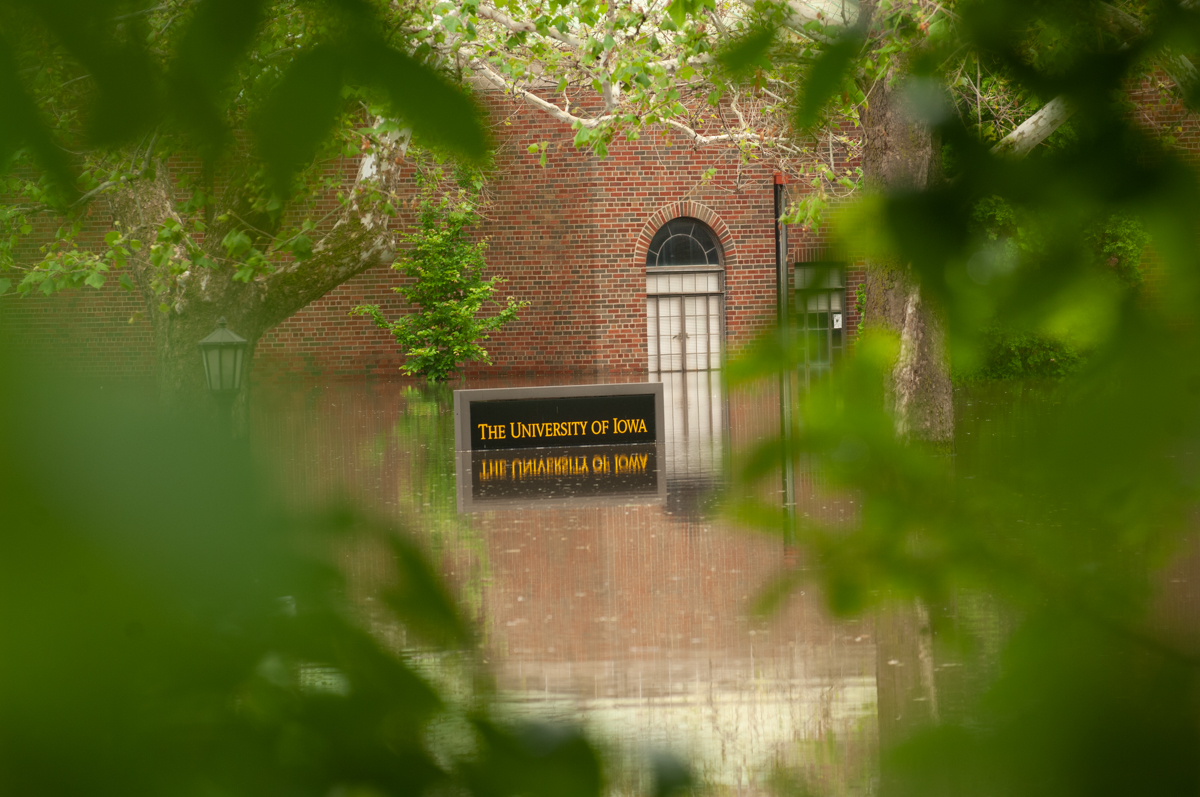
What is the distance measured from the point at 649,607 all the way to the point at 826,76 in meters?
4.74

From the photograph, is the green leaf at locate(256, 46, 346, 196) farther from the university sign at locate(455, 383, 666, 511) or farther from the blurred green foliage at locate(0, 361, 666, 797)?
the university sign at locate(455, 383, 666, 511)

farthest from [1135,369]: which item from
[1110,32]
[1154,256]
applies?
[1110,32]

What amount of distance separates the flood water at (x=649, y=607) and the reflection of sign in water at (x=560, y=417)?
2.20ft

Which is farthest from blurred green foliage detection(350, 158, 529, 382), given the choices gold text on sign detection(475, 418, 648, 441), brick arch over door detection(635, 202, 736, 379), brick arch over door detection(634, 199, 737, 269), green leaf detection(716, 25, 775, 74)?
green leaf detection(716, 25, 775, 74)

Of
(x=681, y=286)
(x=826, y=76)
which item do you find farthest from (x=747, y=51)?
(x=681, y=286)

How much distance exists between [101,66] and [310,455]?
0.75 feet

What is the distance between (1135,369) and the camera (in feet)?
1.60

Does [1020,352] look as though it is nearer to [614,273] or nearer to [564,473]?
[564,473]

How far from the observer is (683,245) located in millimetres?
18547

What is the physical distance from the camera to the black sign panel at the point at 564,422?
34.8 ft

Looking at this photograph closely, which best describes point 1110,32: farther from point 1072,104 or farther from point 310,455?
point 310,455

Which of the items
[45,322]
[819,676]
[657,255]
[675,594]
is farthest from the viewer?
[657,255]

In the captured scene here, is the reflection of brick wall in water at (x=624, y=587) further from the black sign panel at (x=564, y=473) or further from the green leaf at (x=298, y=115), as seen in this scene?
the green leaf at (x=298, y=115)

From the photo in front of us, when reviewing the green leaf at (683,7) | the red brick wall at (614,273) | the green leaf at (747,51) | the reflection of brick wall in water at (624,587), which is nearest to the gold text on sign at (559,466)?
the reflection of brick wall in water at (624,587)
